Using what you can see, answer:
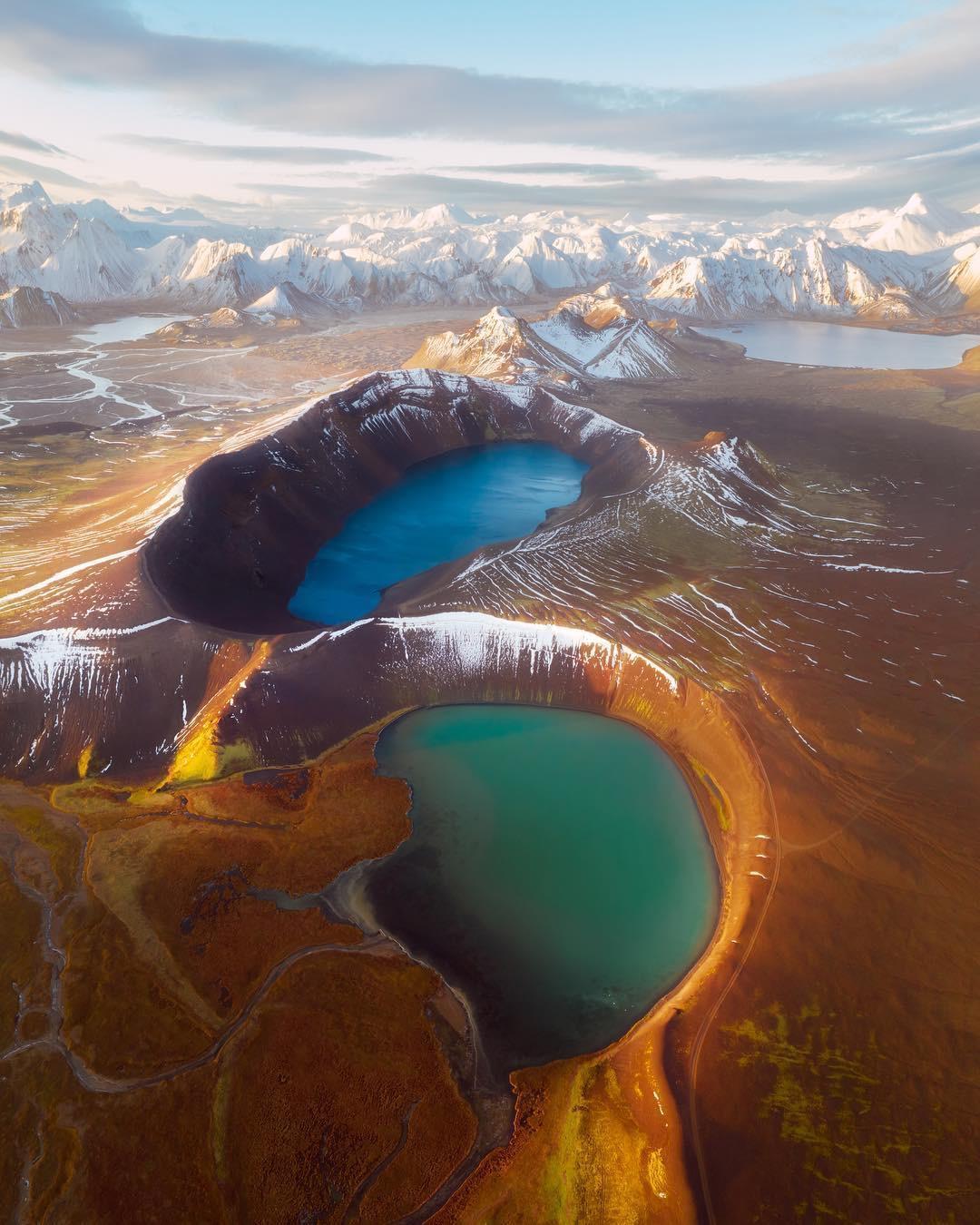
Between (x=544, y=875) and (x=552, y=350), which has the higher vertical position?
(x=552, y=350)

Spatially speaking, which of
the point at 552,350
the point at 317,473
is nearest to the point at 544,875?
the point at 317,473

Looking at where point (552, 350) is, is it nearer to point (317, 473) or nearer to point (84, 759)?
point (317, 473)

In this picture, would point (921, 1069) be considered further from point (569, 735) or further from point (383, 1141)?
point (569, 735)

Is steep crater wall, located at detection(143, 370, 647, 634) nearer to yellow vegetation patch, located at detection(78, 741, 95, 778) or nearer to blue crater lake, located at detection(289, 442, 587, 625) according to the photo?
blue crater lake, located at detection(289, 442, 587, 625)

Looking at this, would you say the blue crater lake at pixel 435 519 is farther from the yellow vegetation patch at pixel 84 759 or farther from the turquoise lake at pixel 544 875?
the turquoise lake at pixel 544 875

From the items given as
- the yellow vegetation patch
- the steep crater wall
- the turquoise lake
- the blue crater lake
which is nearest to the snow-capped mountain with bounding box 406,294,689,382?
the steep crater wall

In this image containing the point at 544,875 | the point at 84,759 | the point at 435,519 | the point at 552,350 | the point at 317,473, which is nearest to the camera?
the point at 544,875

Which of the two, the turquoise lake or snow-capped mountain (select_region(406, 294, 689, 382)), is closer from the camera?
the turquoise lake

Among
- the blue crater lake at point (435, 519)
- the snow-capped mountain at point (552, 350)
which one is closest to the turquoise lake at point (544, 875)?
the blue crater lake at point (435, 519)
